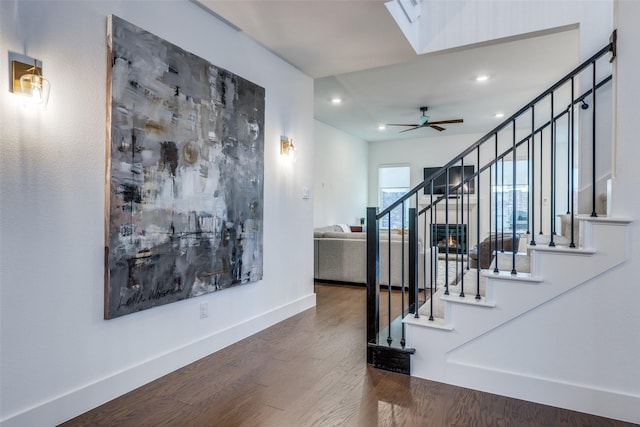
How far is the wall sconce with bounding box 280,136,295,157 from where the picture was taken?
3.92 meters

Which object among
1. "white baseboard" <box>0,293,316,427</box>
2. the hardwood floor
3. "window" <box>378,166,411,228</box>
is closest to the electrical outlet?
"white baseboard" <box>0,293,316,427</box>

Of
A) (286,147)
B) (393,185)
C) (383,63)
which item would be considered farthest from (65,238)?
(393,185)

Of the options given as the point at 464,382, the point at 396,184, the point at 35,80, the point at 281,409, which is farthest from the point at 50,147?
the point at 396,184

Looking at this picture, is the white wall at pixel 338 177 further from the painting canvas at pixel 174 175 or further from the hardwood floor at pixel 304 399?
the hardwood floor at pixel 304 399

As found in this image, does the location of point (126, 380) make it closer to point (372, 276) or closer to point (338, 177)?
point (372, 276)

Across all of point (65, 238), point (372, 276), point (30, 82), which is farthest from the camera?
point (372, 276)

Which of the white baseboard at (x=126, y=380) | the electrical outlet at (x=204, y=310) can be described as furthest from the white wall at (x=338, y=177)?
the electrical outlet at (x=204, y=310)

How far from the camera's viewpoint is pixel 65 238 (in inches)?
81.4

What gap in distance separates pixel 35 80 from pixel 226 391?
2.06 metres

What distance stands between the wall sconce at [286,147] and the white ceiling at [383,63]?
2.75 ft

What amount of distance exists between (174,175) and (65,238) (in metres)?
0.80

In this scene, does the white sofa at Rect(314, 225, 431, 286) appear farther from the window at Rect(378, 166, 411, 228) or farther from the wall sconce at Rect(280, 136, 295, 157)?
the window at Rect(378, 166, 411, 228)

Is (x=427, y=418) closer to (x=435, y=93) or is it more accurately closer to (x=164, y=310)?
Result: (x=164, y=310)

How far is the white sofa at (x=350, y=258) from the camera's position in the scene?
5.43 metres
